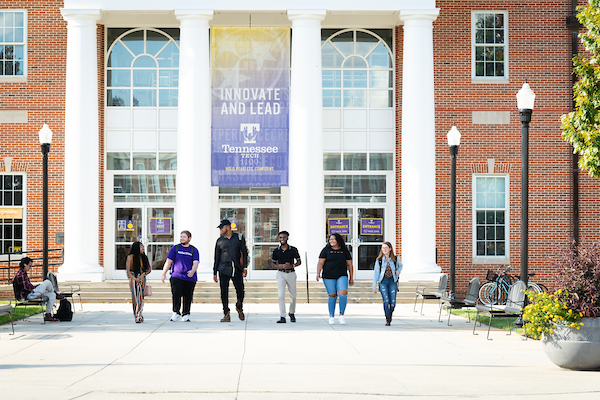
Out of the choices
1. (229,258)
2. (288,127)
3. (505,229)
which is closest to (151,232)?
(288,127)

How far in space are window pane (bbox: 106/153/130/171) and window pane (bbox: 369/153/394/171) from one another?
24.8ft

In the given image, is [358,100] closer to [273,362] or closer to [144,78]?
[144,78]

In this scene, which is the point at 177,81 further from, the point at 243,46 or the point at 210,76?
the point at 243,46

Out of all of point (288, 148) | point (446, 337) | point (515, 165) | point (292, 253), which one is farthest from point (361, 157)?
point (446, 337)

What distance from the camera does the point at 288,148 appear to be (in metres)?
23.6

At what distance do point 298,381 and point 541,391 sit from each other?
259 centimetres

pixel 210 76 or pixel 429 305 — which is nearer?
pixel 429 305

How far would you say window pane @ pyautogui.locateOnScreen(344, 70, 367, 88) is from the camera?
2523 cm

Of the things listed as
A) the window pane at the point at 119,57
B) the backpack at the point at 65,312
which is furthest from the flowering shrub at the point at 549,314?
the window pane at the point at 119,57

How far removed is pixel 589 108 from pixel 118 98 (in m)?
14.3

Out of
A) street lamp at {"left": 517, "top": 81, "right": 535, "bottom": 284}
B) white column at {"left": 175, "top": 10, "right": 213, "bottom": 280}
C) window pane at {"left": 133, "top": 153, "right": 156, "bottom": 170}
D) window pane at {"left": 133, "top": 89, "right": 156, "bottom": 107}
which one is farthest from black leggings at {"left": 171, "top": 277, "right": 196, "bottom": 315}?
window pane at {"left": 133, "top": 89, "right": 156, "bottom": 107}

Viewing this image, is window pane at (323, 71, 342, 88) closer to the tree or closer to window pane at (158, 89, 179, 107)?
window pane at (158, 89, 179, 107)

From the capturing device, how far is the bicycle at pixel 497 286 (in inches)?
856

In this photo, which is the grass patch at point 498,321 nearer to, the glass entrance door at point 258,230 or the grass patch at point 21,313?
the glass entrance door at point 258,230
